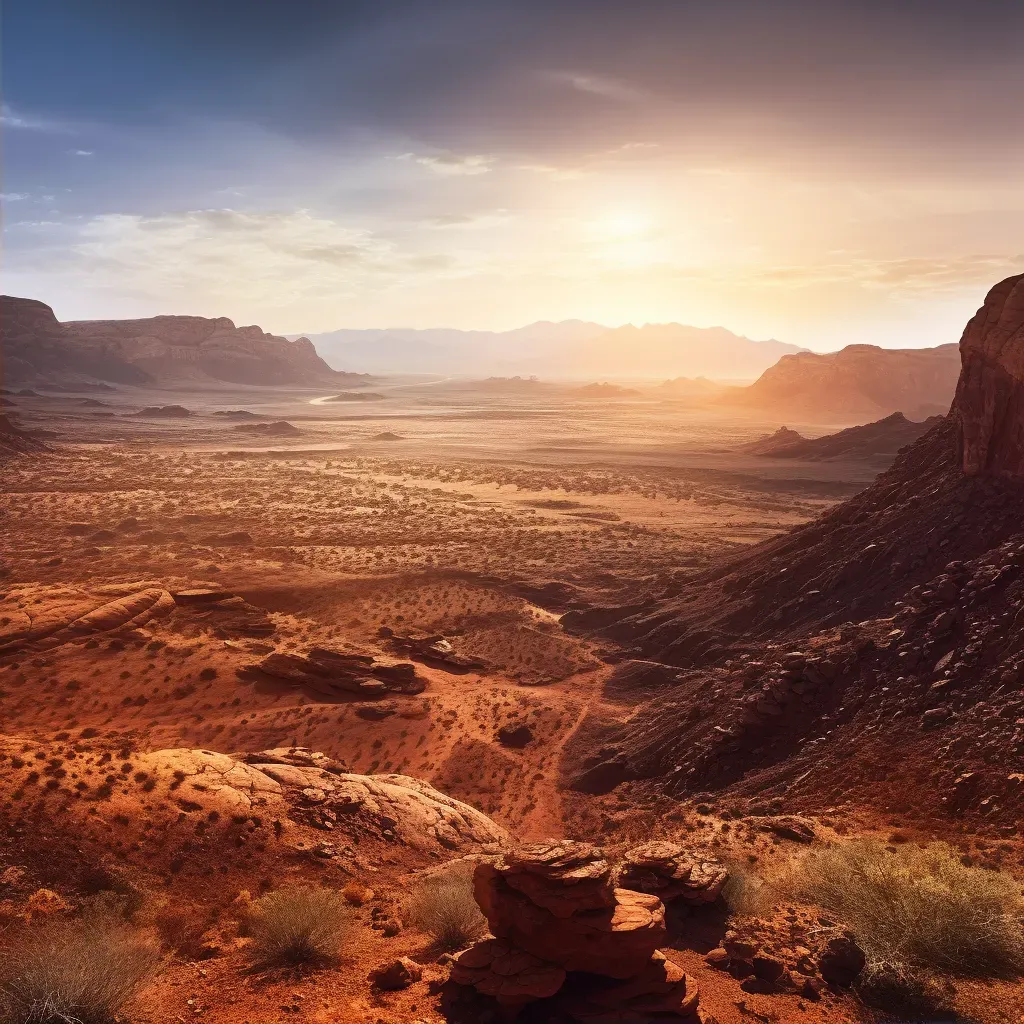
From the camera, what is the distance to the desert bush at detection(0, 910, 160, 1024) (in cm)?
735

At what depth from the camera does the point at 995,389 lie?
73.4 ft

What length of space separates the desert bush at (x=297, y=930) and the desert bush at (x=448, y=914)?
1.06 meters

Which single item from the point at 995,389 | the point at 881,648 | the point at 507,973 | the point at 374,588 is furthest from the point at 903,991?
the point at 374,588

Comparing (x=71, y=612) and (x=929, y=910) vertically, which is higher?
(x=929, y=910)

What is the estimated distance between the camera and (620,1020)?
293 inches

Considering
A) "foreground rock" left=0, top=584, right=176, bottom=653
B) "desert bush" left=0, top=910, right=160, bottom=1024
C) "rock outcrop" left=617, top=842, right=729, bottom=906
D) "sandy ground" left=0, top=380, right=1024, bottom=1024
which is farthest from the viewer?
"foreground rock" left=0, top=584, right=176, bottom=653

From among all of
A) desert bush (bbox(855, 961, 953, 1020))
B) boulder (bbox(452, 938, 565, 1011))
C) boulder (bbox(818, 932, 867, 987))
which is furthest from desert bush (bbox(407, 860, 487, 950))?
desert bush (bbox(855, 961, 953, 1020))

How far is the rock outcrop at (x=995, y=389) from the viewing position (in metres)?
21.6

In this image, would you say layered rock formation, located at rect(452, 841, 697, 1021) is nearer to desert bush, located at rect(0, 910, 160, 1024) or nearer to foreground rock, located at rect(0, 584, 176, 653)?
desert bush, located at rect(0, 910, 160, 1024)

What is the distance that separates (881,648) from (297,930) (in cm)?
1544

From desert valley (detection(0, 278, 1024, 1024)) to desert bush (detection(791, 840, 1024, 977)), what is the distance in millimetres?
55

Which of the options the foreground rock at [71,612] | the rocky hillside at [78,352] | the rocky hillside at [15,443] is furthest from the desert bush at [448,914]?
the rocky hillside at [78,352]

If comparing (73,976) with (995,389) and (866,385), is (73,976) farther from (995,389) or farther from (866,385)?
(866,385)

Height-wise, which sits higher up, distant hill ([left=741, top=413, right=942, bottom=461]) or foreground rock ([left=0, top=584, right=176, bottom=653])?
distant hill ([left=741, top=413, right=942, bottom=461])
